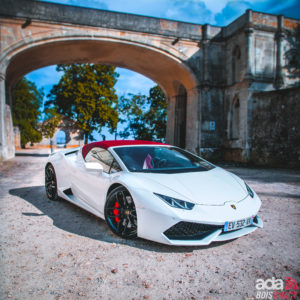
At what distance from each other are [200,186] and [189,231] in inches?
23.2

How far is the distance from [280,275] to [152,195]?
136 cm

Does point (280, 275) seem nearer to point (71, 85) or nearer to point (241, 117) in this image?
point (241, 117)

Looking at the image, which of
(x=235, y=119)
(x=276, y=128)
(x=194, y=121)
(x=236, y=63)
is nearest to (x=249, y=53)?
(x=236, y=63)

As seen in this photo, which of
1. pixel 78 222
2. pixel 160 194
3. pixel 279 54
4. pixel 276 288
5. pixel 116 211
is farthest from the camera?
pixel 279 54

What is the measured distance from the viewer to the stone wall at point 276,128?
11.8 meters

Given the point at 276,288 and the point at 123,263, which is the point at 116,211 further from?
the point at 276,288

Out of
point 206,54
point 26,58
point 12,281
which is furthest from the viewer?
point 206,54

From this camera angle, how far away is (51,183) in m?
4.90

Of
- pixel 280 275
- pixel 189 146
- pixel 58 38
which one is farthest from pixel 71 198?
pixel 189 146

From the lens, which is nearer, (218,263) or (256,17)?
(218,263)

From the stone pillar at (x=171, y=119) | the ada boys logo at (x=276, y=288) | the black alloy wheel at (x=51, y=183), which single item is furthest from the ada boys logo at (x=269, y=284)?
the stone pillar at (x=171, y=119)

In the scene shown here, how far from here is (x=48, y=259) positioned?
8.32 ft

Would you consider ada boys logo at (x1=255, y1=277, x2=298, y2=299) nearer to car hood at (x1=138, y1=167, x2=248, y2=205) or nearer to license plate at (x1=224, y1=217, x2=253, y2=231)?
Result: license plate at (x1=224, y1=217, x2=253, y2=231)

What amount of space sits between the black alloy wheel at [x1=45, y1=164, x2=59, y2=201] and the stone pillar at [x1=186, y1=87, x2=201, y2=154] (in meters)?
10.9
